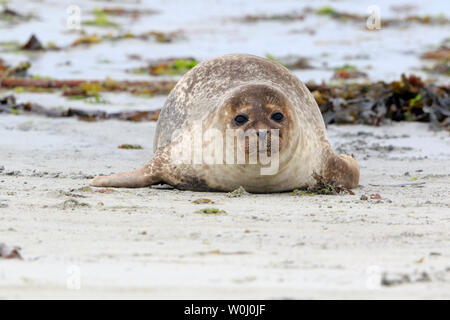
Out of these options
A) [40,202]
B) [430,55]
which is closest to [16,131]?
[40,202]

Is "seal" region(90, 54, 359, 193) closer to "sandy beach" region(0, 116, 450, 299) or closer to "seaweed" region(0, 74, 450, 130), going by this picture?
"sandy beach" region(0, 116, 450, 299)

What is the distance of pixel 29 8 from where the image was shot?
20.6 metres

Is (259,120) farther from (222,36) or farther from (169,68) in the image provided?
(222,36)

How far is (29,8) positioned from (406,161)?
15209 mm

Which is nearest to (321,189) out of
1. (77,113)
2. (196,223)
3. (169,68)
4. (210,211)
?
(210,211)

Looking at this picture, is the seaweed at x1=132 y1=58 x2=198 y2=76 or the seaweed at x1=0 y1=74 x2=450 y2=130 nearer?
the seaweed at x1=0 y1=74 x2=450 y2=130

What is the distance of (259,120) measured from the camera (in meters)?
5.14

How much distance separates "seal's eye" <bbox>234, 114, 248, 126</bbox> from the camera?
17.1 ft

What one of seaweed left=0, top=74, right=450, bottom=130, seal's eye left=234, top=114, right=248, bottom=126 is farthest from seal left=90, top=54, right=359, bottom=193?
seaweed left=0, top=74, right=450, bottom=130

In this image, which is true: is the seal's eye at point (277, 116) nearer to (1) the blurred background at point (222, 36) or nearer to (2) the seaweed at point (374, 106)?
(2) the seaweed at point (374, 106)

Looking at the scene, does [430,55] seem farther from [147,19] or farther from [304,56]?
[147,19]

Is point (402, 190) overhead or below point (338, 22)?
below

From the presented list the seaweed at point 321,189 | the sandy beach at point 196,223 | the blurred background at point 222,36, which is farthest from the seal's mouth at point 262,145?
the blurred background at point 222,36

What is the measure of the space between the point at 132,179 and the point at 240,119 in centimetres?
96
